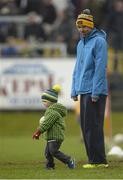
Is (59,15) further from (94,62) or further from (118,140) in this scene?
(94,62)

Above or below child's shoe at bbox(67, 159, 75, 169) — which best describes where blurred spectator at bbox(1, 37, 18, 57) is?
above

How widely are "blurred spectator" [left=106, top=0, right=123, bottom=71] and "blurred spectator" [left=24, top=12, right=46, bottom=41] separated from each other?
2384mm

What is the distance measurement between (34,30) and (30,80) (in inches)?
95.8

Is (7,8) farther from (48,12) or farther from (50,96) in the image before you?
(50,96)

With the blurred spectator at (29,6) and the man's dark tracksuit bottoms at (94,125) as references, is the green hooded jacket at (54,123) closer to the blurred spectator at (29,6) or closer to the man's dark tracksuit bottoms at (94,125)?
the man's dark tracksuit bottoms at (94,125)

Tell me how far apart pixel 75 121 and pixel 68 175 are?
53.5ft

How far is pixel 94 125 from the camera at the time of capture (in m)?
14.6

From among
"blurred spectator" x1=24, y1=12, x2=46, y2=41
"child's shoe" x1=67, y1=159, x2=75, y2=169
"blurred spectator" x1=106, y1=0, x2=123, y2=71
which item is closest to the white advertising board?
"blurred spectator" x1=24, y1=12, x2=46, y2=41

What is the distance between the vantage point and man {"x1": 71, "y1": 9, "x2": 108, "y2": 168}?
47.5 feet

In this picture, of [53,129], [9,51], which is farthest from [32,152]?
[9,51]

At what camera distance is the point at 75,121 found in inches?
1174

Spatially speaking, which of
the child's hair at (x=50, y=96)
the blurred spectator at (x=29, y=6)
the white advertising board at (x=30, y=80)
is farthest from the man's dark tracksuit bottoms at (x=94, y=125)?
the blurred spectator at (x=29, y=6)

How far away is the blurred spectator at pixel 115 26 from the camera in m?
31.5

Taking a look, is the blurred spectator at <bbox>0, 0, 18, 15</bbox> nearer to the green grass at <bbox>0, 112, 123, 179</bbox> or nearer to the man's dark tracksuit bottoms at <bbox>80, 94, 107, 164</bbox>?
the green grass at <bbox>0, 112, 123, 179</bbox>
